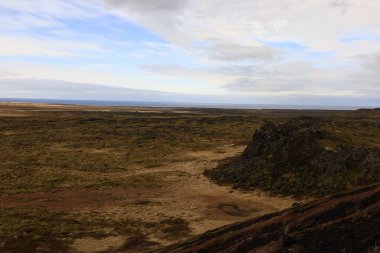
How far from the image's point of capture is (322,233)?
25.8 ft

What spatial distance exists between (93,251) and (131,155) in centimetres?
2635

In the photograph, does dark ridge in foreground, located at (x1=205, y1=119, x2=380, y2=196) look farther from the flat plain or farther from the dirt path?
the dirt path

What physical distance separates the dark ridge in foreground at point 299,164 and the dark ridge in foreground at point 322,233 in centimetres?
1562

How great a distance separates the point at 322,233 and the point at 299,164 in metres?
22.4

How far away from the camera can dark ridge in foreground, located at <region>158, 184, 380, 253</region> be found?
718 centimetres

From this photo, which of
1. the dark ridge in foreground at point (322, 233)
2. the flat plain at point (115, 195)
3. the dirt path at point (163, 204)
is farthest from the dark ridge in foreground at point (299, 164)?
the dark ridge in foreground at point (322, 233)

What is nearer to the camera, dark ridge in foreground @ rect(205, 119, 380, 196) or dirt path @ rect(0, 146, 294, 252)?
dirt path @ rect(0, 146, 294, 252)

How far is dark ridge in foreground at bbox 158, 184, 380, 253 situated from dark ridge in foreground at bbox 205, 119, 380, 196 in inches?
615

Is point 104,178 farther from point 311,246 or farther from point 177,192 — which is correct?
point 311,246

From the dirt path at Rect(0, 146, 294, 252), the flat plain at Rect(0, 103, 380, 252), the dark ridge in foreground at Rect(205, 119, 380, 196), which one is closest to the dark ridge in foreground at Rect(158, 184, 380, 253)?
the flat plain at Rect(0, 103, 380, 252)

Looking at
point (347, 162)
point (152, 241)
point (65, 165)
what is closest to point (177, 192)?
point (152, 241)

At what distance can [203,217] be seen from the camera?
2189 cm

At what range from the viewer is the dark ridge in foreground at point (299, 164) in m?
25.4

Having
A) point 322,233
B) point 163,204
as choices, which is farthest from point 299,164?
point 322,233
